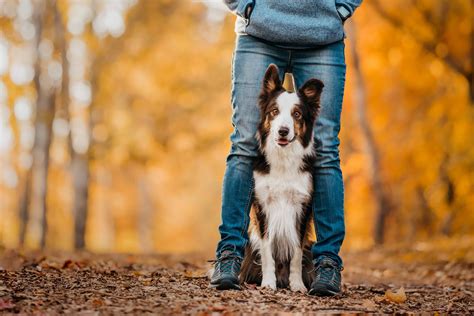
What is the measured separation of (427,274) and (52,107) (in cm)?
764

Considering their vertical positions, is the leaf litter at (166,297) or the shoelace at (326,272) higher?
the shoelace at (326,272)

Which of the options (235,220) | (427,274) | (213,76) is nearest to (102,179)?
(213,76)

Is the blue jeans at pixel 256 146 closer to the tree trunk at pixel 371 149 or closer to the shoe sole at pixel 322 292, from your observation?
the shoe sole at pixel 322 292

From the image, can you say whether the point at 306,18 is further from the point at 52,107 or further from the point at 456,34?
the point at 52,107

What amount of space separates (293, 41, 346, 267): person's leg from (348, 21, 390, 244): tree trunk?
28.1ft

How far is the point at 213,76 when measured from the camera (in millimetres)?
13688

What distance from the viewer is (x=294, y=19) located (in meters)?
3.72

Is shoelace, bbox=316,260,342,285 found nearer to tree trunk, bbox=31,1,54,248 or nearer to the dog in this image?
the dog

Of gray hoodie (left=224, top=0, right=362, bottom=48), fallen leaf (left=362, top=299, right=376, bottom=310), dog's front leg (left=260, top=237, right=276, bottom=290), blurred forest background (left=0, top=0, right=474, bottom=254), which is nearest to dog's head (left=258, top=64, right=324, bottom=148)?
gray hoodie (left=224, top=0, right=362, bottom=48)

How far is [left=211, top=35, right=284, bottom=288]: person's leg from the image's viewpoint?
379 centimetres

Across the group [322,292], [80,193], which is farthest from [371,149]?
[322,292]

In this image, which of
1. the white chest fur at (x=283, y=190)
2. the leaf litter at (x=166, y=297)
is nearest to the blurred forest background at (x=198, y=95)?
the leaf litter at (x=166, y=297)

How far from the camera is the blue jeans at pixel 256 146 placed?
380 centimetres

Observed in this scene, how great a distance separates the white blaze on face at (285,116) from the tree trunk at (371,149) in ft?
28.4
